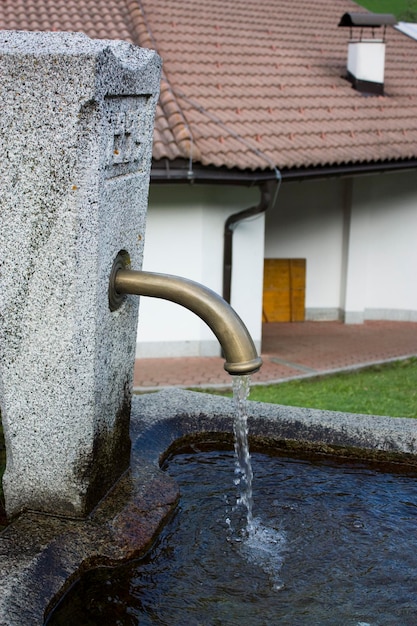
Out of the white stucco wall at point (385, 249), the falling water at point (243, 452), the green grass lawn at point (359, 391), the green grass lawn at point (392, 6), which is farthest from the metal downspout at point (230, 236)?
the green grass lawn at point (392, 6)

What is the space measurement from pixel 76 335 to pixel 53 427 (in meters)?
0.38

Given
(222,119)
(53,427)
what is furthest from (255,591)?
(222,119)

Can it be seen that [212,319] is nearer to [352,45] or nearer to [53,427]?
[53,427]

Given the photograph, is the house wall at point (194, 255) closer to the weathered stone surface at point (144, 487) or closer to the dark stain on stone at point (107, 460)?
the weathered stone surface at point (144, 487)

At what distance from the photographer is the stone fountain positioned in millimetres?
2902

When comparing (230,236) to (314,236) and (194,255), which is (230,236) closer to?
(194,255)

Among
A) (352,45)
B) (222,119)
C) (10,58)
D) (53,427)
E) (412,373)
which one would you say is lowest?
(412,373)

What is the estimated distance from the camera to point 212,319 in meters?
3.06

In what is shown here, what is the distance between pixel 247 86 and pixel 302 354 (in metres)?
3.60

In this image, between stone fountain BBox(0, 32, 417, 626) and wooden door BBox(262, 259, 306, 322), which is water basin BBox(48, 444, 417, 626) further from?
wooden door BBox(262, 259, 306, 322)

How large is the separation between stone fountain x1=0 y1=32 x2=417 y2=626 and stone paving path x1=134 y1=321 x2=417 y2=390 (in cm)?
601

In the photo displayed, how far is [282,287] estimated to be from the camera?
45.0 feet

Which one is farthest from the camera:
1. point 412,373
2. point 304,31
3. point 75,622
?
point 304,31

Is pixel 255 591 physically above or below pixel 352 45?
below
